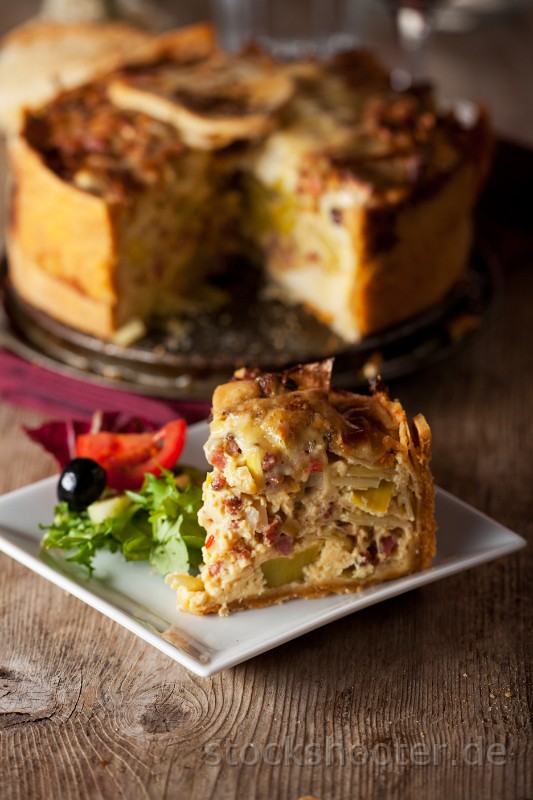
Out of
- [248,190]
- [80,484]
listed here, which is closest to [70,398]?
[80,484]

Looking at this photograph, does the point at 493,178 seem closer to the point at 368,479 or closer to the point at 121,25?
the point at 121,25

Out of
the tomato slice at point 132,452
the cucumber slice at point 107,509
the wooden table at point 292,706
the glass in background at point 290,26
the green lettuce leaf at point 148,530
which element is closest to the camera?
the wooden table at point 292,706

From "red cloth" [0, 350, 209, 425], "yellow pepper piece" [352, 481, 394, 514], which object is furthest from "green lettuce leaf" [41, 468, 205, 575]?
"red cloth" [0, 350, 209, 425]

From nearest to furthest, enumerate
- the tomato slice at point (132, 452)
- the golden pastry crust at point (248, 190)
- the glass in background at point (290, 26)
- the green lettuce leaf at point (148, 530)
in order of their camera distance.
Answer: the green lettuce leaf at point (148, 530), the tomato slice at point (132, 452), the golden pastry crust at point (248, 190), the glass in background at point (290, 26)

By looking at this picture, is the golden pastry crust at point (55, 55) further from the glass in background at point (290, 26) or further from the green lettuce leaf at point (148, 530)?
the green lettuce leaf at point (148, 530)

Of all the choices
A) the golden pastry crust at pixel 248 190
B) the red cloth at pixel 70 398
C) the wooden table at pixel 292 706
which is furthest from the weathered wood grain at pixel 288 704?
the golden pastry crust at pixel 248 190

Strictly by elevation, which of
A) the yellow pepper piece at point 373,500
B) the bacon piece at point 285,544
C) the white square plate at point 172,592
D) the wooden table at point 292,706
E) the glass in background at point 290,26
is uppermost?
the yellow pepper piece at point 373,500
